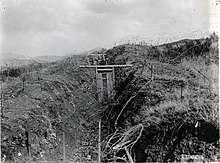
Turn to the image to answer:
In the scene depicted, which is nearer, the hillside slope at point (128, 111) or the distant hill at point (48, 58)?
the hillside slope at point (128, 111)

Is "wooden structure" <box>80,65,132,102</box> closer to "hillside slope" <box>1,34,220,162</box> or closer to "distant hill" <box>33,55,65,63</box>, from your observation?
"hillside slope" <box>1,34,220,162</box>

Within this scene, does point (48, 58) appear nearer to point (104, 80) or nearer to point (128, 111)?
point (104, 80)

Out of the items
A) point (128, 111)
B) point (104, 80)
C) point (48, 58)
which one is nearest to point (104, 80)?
point (104, 80)

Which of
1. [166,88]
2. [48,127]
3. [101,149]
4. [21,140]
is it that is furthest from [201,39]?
[21,140]

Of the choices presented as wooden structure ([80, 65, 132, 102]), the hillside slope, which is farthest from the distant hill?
wooden structure ([80, 65, 132, 102])

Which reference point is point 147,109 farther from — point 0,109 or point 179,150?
point 0,109

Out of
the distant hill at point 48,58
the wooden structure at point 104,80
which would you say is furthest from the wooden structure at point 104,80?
the distant hill at point 48,58

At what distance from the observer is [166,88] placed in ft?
13.9

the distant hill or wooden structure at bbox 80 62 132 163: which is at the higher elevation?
the distant hill

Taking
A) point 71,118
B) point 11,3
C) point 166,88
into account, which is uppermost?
point 11,3

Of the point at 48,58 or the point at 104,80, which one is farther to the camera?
the point at 48,58

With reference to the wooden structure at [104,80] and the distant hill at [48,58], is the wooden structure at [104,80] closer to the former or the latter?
the wooden structure at [104,80]

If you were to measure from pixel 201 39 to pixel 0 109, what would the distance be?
80.3 inches

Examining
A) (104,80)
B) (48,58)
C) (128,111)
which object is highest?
(48,58)
